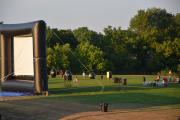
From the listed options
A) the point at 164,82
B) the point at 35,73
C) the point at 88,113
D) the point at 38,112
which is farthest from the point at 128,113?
the point at 164,82

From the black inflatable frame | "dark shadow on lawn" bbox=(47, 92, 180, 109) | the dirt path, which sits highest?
the black inflatable frame

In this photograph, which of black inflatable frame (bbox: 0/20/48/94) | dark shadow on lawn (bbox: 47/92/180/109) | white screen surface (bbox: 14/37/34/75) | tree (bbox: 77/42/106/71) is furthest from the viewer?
tree (bbox: 77/42/106/71)

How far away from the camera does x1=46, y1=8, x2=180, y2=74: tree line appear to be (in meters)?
59.9

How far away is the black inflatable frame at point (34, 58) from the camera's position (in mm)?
24109

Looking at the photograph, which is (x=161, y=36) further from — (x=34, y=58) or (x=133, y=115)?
(x=133, y=115)

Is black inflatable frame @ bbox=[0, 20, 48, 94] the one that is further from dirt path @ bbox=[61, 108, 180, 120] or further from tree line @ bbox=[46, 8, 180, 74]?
tree line @ bbox=[46, 8, 180, 74]

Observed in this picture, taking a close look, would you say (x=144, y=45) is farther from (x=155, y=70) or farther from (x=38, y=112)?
(x=38, y=112)

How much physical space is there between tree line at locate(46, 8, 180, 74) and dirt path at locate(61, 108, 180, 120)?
4016 centimetres

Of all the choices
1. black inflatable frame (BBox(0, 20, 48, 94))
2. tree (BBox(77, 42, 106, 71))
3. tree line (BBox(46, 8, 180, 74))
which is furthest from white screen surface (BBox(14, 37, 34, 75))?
tree (BBox(77, 42, 106, 71))

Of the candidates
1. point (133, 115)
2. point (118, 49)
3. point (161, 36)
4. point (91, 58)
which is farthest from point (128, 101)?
point (161, 36)

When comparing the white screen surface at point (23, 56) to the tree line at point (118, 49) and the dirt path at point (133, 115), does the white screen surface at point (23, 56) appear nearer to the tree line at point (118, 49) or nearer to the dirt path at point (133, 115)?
the dirt path at point (133, 115)

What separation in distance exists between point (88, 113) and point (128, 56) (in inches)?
2021

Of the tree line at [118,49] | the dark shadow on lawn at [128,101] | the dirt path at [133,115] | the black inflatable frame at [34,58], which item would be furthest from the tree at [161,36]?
the dirt path at [133,115]

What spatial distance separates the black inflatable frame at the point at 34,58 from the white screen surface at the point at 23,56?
11.0 inches
